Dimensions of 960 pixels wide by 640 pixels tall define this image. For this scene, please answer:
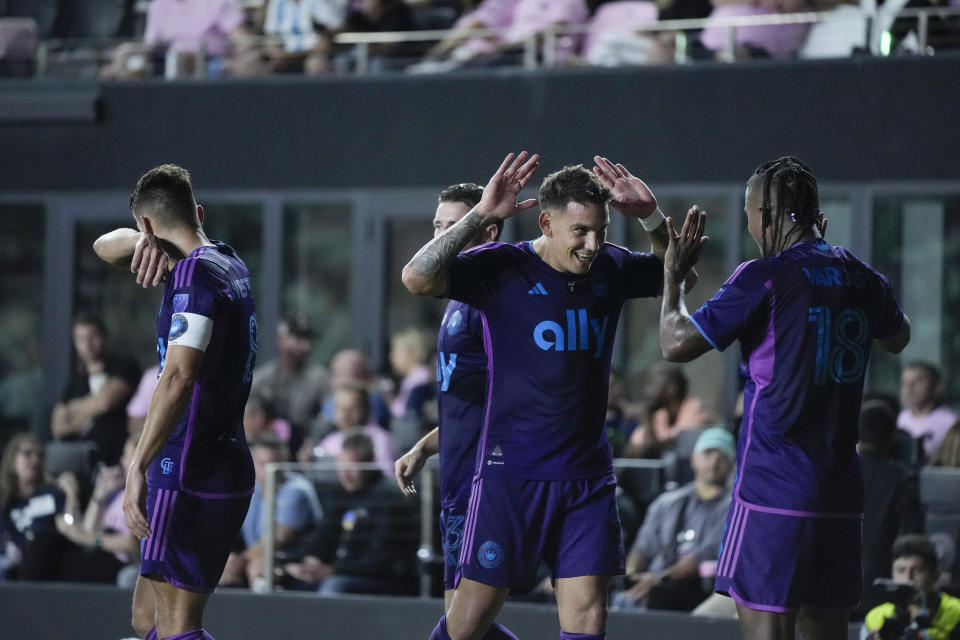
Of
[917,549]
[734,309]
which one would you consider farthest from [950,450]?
[734,309]

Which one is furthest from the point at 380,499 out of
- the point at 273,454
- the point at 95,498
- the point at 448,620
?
the point at 448,620

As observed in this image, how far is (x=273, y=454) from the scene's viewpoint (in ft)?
29.8

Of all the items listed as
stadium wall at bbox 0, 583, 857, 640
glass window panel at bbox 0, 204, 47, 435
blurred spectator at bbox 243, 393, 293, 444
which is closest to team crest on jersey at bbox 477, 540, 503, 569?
stadium wall at bbox 0, 583, 857, 640

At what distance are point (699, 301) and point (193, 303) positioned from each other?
6.72 metres

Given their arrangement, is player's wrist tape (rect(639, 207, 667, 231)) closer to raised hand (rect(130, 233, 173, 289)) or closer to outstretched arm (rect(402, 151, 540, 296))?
outstretched arm (rect(402, 151, 540, 296))

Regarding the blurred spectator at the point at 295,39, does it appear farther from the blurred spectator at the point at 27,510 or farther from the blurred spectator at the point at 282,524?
the blurred spectator at the point at 282,524

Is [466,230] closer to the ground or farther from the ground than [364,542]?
farther from the ground

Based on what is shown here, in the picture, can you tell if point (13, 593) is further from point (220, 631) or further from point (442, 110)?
point (442, 110)

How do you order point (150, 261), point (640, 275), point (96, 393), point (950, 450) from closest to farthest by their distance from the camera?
point (640, 275) < point (150, 261) < point (950, 450) < point (96, 393)

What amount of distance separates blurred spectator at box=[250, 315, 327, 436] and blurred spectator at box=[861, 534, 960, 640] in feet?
15.1

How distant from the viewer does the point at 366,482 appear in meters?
→ 8.59

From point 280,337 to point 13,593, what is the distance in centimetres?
272

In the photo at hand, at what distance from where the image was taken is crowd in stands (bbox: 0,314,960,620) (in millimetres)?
7699

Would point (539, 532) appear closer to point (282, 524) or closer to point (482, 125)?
point (282, 524)
